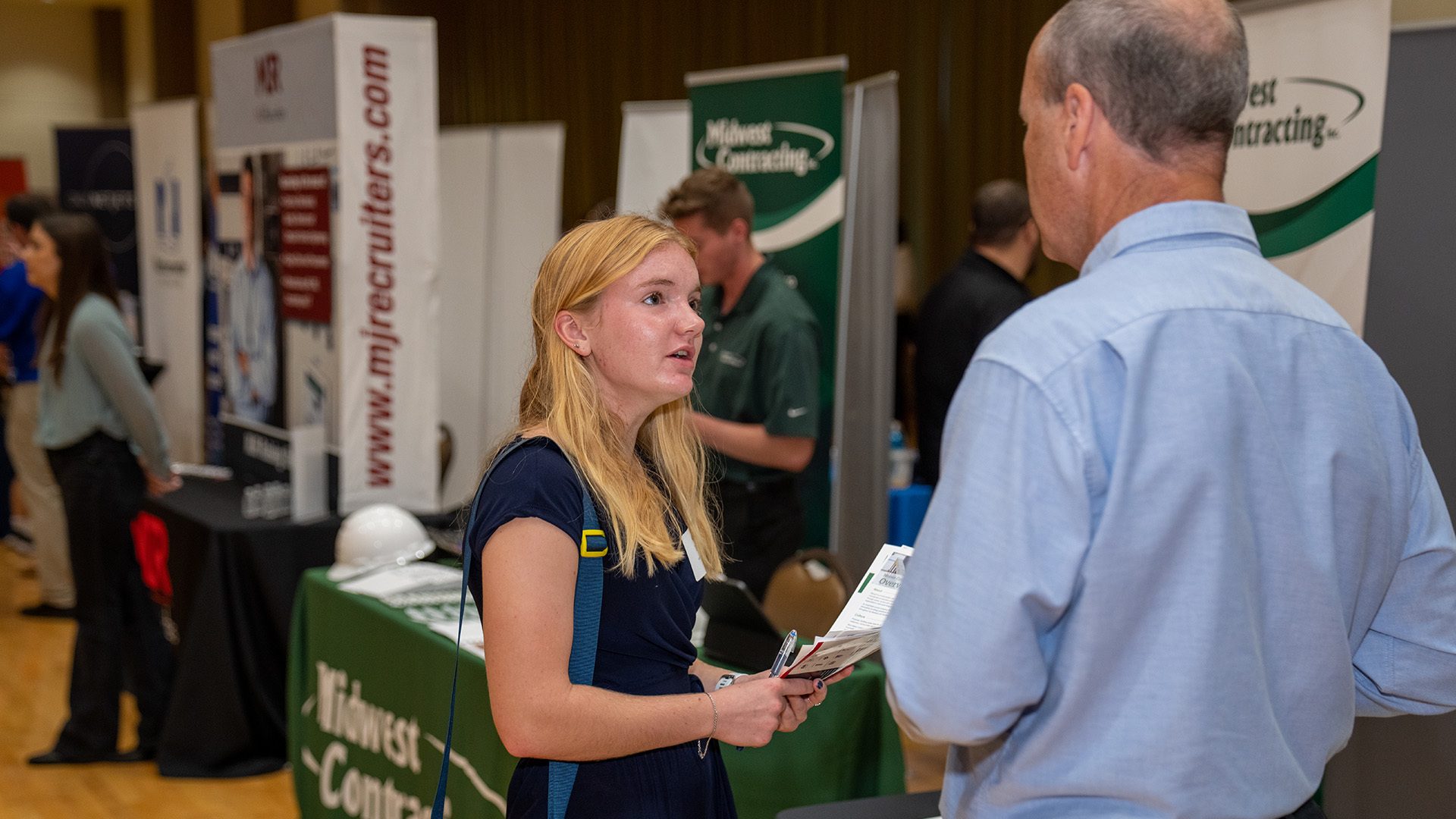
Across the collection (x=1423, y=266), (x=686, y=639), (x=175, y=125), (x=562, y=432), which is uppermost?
(x=175, y=125)

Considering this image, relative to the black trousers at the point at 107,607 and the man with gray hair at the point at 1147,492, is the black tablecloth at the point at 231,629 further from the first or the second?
the man with gray hair at the point at 1147,492

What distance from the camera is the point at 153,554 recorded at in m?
4.07

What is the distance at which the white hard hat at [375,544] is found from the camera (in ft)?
10.0

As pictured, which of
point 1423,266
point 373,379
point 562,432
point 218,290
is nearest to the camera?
point 562,432

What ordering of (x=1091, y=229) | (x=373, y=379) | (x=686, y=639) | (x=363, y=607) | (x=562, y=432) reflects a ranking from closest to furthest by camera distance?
1. (x=1091, y=229)
2. (x=562, y=432)
3. (x=686, y=639)
4. (x=363, y=607)
5. (x=373, y=379)

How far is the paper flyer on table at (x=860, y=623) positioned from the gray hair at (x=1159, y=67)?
47cm

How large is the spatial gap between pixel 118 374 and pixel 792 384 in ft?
6.74

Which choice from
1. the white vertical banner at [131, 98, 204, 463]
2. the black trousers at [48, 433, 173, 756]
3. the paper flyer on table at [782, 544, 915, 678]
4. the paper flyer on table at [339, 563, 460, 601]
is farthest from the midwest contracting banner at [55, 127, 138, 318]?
the paper flyer on table at [782, 544, 915, 678]

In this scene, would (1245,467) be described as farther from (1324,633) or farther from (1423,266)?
(1423,266)

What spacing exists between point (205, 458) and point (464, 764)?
411 centimetres

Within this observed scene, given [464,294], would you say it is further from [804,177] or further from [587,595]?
[587,595]

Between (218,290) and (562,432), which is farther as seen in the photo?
(218,290)

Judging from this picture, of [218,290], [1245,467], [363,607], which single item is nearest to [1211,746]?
[1245,467]

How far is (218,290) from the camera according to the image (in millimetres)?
4484
